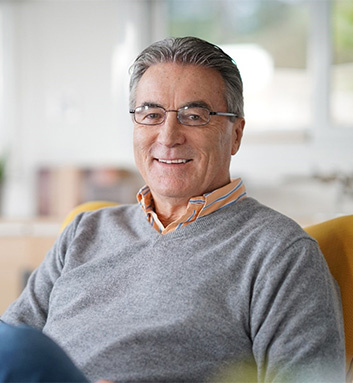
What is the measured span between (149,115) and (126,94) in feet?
8.60

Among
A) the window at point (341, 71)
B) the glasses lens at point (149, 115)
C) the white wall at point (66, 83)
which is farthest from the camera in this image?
the white wall at point (66, 83)

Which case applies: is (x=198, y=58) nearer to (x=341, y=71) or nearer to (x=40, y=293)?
(x=40, y=293)

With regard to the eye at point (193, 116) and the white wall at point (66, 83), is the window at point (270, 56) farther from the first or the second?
the eye at point (193, 116)

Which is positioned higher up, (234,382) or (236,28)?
(236,28)

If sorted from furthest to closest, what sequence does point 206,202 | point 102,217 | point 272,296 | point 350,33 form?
point 350,33 < point 102,217 < point 206,202 < point 272,296

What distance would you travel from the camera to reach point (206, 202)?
4.90ft

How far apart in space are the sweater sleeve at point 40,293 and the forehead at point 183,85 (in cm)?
42

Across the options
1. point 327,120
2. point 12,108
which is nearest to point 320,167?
point 327,120

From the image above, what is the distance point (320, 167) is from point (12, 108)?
6.87ft

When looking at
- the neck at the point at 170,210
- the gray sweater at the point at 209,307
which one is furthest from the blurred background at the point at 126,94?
the gray sweater at the point at 209,307

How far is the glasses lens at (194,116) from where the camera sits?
1495 mm

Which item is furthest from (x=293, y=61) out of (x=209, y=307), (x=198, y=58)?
(x=209, y=307)

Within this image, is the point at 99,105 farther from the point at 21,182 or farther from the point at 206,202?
the point at 206,202

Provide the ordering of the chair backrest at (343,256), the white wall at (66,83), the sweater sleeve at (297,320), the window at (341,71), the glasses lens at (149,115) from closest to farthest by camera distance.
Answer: the sweater sleeve at (297,320) < the chair backrest at (343,256) < the glasses lens at (149,115) < the window at (341,71) < the white wall at (66,83)
